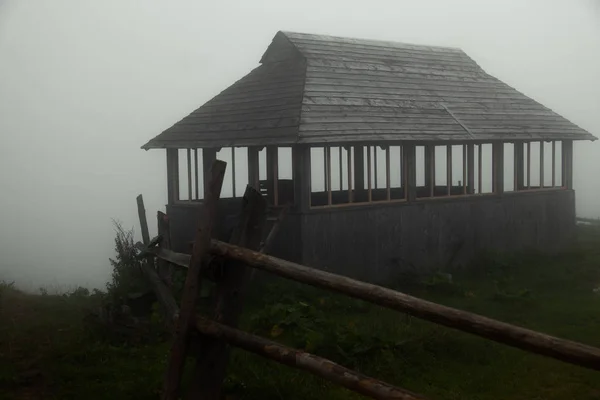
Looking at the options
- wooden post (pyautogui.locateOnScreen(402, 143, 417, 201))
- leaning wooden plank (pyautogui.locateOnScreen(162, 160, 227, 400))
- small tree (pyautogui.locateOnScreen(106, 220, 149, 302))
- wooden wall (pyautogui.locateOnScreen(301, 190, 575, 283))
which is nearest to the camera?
leaning wooden plank (pyautogui.locateOnScreen(162, 160, 227, 400))

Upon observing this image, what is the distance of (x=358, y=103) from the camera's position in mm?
16469

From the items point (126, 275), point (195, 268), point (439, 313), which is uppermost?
point (195, 268)

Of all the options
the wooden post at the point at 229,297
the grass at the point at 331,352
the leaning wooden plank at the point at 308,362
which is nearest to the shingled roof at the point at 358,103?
the grass at the point at 331,352

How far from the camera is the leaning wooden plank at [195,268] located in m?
5.38

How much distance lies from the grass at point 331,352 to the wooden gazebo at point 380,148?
2.18 meters

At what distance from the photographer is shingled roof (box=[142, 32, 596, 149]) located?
15.3 m

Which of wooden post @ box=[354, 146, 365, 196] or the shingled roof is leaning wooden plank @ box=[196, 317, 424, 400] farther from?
wooden post @ box=[354, 146, 365, 196]

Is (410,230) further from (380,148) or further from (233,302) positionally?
(233,302)

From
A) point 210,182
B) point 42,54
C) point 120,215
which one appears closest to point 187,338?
point 210,182

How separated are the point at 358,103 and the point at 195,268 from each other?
11587mm

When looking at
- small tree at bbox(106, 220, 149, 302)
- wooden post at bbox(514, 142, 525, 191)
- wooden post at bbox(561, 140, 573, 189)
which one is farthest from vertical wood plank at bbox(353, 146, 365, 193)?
wooden post at bbox(561, 140, 573, 189)

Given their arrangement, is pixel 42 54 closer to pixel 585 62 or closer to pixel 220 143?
pixel 585 62

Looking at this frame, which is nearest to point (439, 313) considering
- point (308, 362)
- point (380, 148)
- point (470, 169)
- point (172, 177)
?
point (308, 362)

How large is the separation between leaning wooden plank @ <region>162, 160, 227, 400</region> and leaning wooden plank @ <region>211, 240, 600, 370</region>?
13cm
